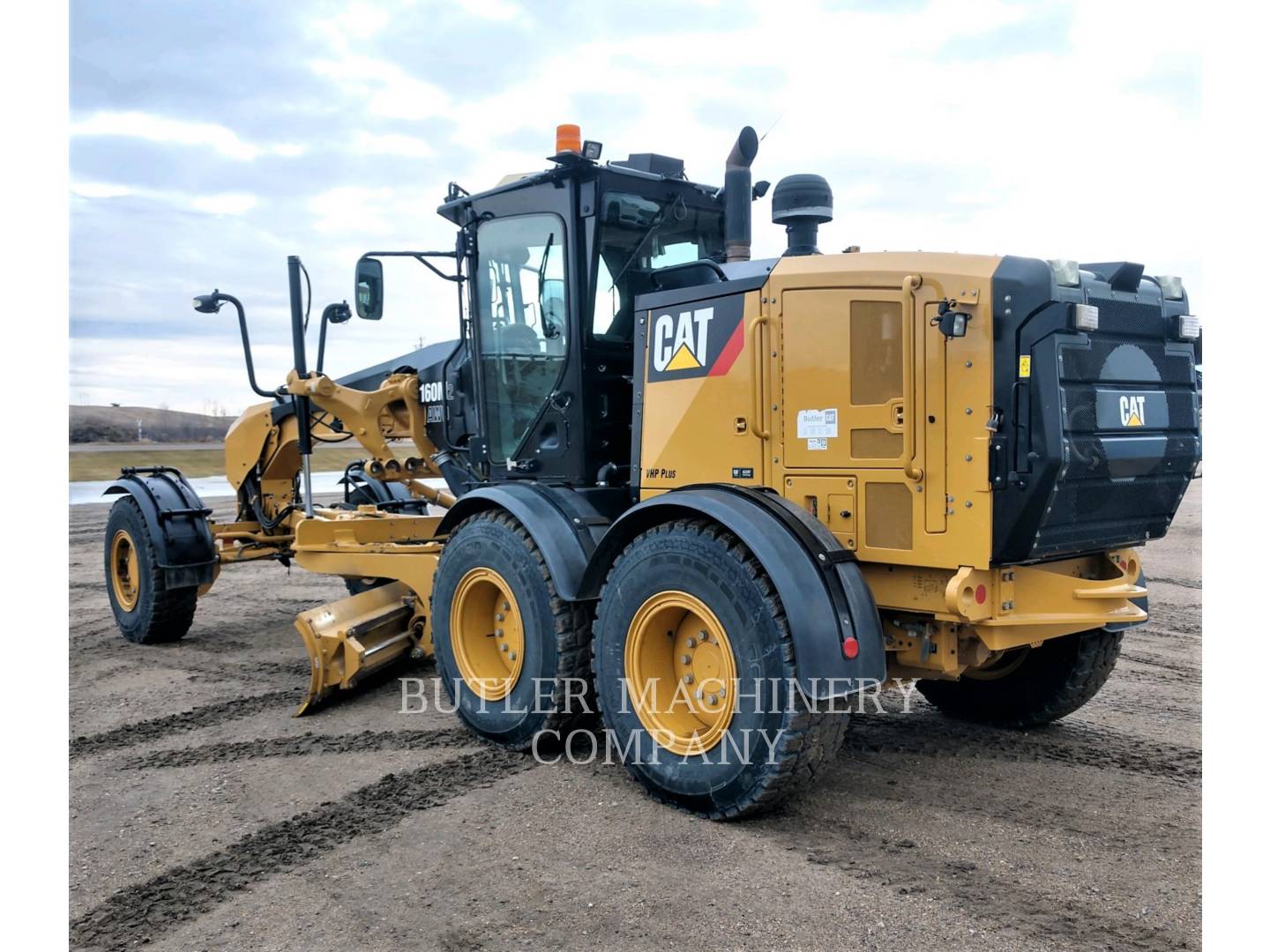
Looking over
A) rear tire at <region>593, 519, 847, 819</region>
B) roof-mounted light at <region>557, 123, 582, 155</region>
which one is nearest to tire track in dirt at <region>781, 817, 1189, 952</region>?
rear tire at <region>593, 519, 847, 819</region>

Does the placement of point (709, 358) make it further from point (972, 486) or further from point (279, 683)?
point (279, 683)

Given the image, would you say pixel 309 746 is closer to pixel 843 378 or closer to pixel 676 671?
pixel 676 671

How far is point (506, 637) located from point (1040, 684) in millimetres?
2674

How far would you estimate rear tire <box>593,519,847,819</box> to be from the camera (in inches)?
144

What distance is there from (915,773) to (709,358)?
6.78ft

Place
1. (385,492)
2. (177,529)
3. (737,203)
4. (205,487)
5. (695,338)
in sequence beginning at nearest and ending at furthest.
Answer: (695,338), (737,203), (177,529), (385,492), (205,487)

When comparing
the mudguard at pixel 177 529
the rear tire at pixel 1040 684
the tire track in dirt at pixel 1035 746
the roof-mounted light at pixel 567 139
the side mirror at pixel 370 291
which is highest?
the roof-mounted light at pixel 567 139

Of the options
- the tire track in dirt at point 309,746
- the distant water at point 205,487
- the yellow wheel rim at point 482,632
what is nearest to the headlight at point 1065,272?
the yellow wheel rim at point 482,632

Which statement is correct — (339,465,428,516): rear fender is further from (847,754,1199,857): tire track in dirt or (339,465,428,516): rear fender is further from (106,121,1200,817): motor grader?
(847,754,1199,857): tire track in dirt

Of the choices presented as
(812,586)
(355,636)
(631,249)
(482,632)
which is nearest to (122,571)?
(355,636)

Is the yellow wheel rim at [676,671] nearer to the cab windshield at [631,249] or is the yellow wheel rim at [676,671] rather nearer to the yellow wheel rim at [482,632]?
the yellow wheel rim at [482,632]

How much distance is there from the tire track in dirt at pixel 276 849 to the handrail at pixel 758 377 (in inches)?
75.5

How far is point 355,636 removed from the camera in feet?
18.6

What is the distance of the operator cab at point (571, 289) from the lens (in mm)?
5102
